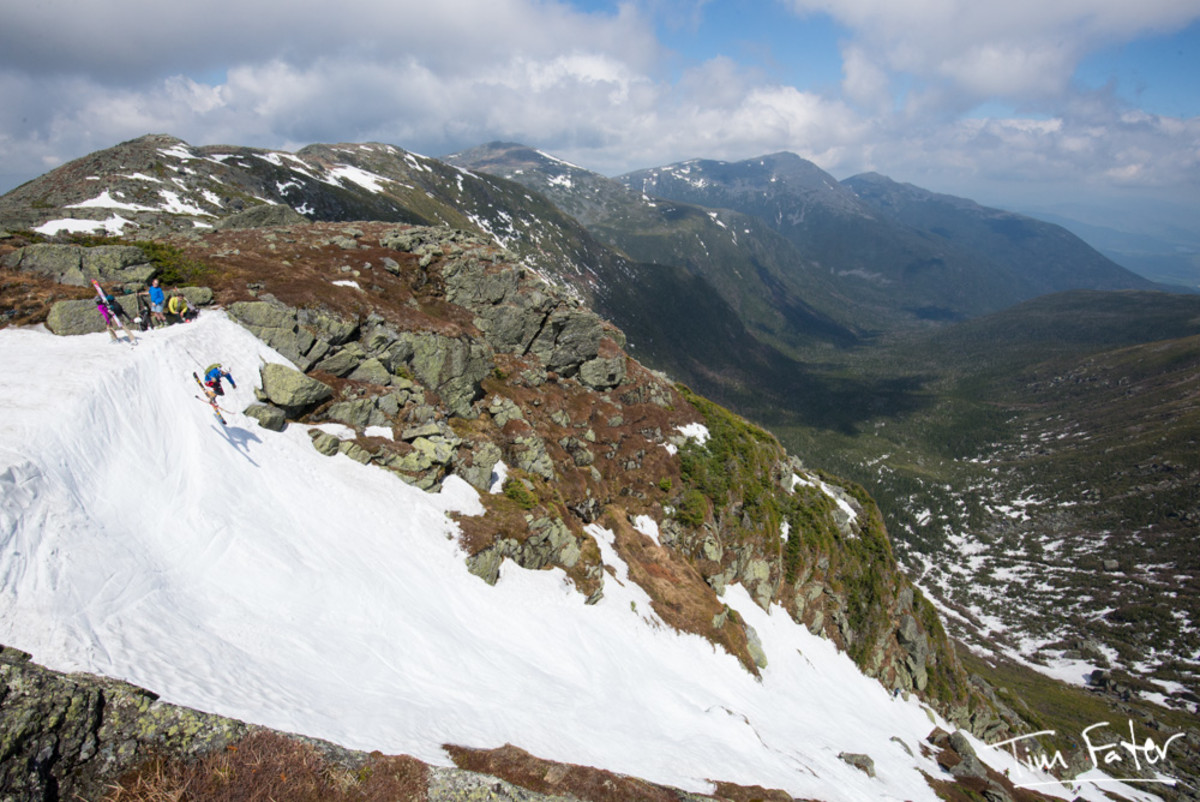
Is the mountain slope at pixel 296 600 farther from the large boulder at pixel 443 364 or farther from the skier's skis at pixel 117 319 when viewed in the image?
the large boulder at pixel 443 364

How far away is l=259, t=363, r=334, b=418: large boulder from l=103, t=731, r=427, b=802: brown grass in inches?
802

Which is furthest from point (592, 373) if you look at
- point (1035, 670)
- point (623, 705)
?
point (1035, 670)

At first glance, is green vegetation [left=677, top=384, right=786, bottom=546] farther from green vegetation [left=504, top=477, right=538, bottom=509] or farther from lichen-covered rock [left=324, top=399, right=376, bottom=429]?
lichen-covered rock [left=324, top=399, right=376, bottom=429]

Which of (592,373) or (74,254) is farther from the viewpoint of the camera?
(592,373)

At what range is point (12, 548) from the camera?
13.4 m

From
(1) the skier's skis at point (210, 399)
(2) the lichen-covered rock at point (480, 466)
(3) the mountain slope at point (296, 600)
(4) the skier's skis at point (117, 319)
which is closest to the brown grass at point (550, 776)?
(3) the mountain slope at point (296, 600)

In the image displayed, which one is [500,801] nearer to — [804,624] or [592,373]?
[592,373]

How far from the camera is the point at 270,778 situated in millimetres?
10562

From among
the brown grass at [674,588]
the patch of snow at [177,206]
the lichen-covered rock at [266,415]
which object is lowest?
the brown grass at [674,588]

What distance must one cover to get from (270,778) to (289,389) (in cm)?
2205

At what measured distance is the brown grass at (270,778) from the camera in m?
9.44

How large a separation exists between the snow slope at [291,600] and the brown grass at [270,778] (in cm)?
205

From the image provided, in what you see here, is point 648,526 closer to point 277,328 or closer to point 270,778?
point 277,328

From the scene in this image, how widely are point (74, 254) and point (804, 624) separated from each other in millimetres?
65848
